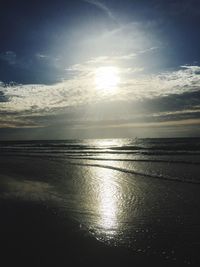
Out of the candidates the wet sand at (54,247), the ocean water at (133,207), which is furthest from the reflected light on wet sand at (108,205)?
the wet sand at (54,247)

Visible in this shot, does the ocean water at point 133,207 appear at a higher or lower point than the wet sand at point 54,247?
higher

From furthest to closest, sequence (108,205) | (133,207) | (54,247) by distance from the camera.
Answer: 1. (108,205)
2. (133,207)
3. (54,247)

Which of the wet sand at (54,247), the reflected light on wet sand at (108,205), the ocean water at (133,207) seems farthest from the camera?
the reflected light on wet sand at (108,205)

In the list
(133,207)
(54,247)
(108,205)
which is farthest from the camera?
(108,205)

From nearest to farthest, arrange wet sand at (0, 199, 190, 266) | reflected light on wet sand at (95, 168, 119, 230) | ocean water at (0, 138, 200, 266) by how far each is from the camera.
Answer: wet sand at (0, 199, 190, 266) < ocean water at (0, 138, 200, 266) < reflected light on wet sand at (95, 168, 119, 230)

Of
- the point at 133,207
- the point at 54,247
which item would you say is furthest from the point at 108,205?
the point at 54,247

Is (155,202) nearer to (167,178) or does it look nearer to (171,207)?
(171,207)

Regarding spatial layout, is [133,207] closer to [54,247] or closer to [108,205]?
[108,205]

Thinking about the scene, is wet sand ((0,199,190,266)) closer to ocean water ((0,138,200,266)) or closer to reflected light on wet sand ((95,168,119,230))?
ocean water ((0,138,200,266))

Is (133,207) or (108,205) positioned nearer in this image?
(133,207)

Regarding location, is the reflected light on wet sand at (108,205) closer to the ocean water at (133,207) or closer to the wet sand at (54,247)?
the ocean water at (133,207)

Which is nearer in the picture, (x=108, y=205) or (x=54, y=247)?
(x=54, y=247)

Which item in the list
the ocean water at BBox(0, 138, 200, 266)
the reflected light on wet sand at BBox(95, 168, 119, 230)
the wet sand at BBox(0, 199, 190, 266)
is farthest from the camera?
the reflected light on wet sand at BBox(95, 168, 119, 230)

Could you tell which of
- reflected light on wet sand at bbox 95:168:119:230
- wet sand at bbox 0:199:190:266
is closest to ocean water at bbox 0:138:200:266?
reflected light on wet sand at bbox 95:168:119:230
